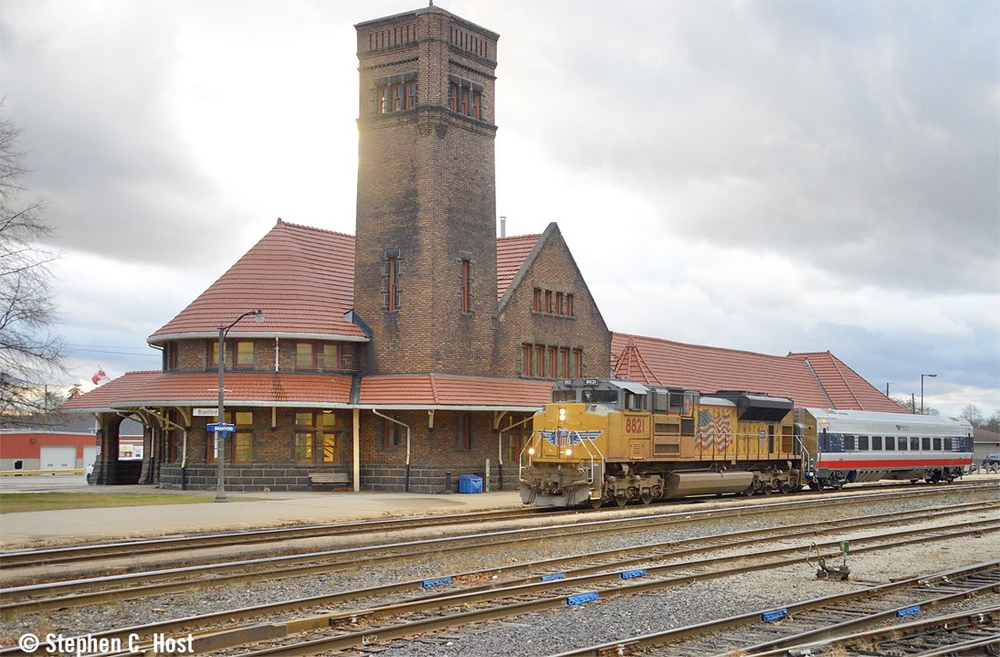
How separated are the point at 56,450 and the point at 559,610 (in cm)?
8564

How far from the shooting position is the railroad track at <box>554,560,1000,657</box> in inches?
464

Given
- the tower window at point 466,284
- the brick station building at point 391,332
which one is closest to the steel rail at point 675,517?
the brick station building at point 391,332

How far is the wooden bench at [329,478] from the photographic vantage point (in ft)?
123

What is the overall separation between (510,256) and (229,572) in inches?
1145

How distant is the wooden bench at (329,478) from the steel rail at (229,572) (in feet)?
51.8

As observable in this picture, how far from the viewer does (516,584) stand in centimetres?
1560

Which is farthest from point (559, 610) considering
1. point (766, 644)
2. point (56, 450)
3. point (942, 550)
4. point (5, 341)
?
point (56, 450)

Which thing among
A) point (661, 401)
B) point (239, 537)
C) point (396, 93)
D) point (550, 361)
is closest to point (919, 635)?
point (239, 537)

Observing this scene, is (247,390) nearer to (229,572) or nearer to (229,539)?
(229,539)

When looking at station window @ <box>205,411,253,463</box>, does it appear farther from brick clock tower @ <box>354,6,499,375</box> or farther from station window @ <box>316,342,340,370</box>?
brick clock tower @ <box>354,6,499,375</box>

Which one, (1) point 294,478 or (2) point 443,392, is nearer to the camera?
(2) point 443,392

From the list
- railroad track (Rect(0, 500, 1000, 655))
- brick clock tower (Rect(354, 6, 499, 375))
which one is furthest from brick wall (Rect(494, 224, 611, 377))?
railroad track (Rect(0, 500, 1000, 655))

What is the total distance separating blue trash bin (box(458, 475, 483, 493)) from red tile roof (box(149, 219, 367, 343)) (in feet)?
22.0

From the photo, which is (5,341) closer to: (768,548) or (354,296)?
(354,296)
